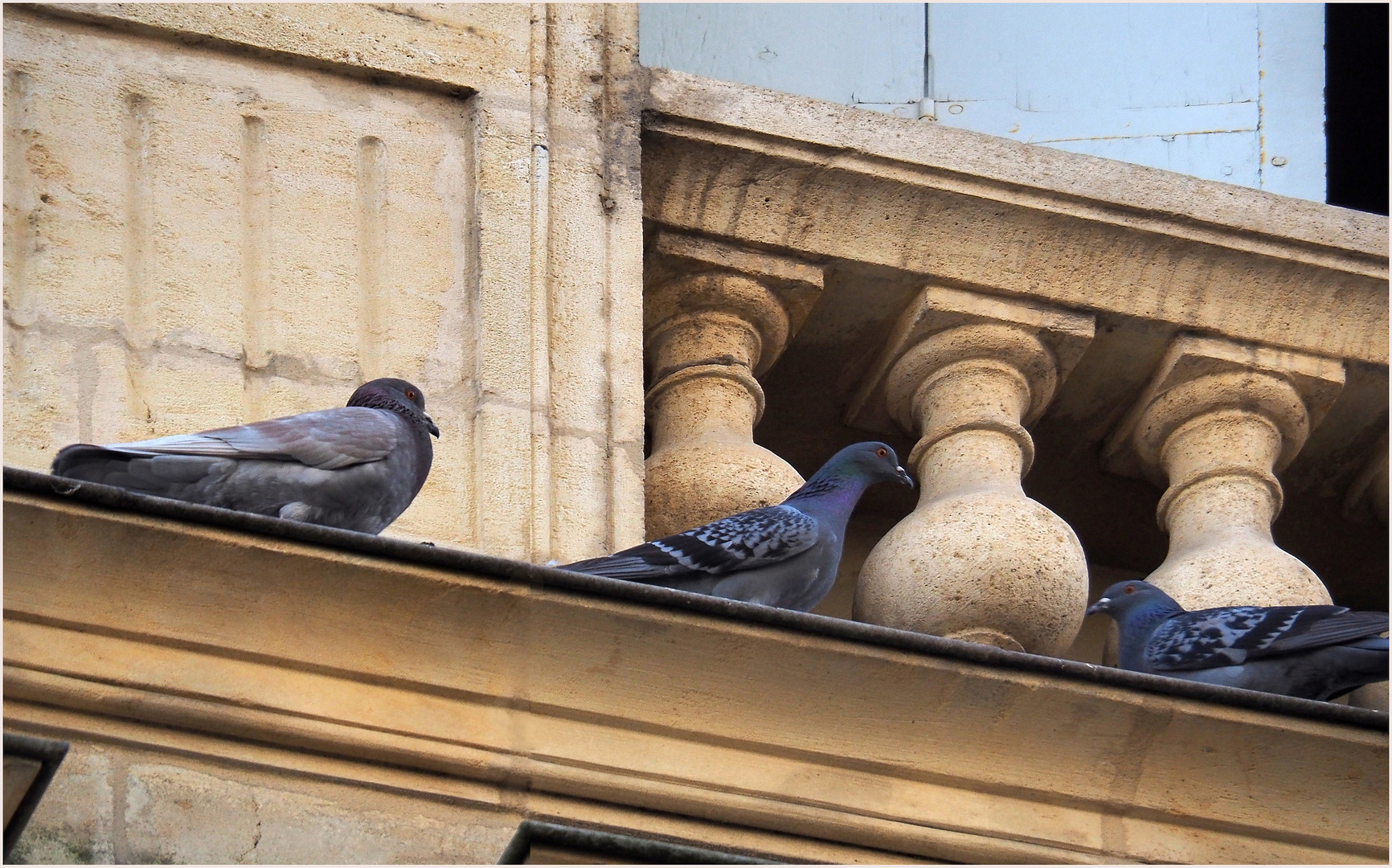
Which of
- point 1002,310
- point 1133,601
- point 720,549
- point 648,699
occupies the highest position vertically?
point 1002,310

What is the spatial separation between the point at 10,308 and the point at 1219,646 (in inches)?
127

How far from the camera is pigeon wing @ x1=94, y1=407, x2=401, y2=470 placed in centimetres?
603

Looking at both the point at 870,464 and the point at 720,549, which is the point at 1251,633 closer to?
the point at 870,464

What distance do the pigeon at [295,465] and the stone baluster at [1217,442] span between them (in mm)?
2411

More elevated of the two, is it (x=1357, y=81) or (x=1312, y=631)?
(x=1357, y=81)

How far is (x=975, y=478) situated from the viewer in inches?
287

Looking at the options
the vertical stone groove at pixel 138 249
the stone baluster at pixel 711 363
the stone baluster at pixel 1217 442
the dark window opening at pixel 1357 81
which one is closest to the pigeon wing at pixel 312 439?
the vertical stone groove at pixel 138 249

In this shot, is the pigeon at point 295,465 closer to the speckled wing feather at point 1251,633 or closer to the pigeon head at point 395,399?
the pigeon head at point 395,399

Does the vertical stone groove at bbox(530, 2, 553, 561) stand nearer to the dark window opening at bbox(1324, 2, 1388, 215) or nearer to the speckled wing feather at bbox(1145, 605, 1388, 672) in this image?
the speckled wing feather at bbox(1145, 605, 1388, 672)

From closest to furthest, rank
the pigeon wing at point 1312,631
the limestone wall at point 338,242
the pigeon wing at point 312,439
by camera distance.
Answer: the pigeon wing at point 312,439
the limestone wall at point 338,242
the pigeon wing at point 1312,631

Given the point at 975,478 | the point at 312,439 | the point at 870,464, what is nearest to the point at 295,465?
the point at 312,439

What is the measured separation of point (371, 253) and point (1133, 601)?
2354mm

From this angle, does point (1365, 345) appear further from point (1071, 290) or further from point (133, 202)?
point (133, 202)

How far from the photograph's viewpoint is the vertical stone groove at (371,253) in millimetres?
6922
